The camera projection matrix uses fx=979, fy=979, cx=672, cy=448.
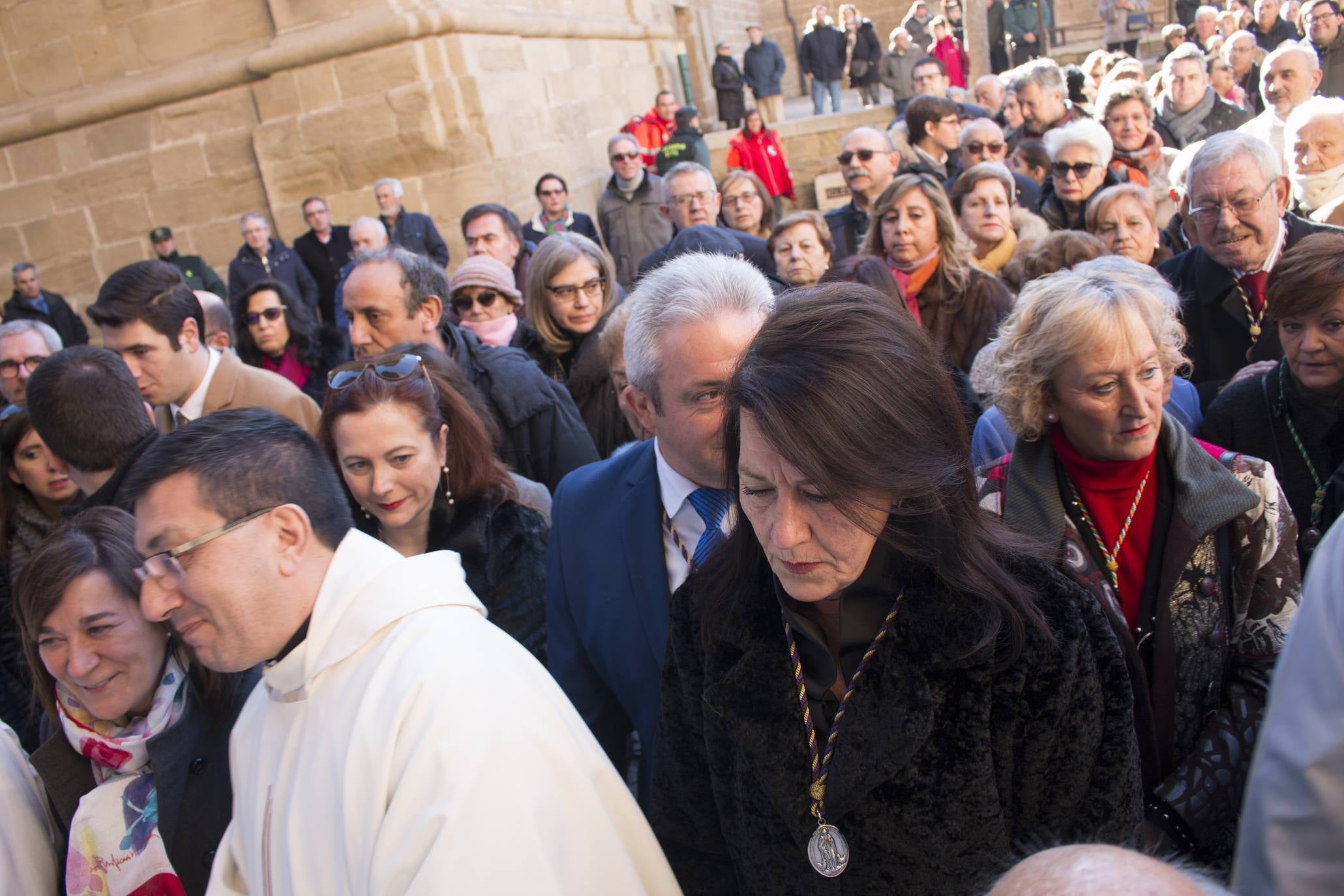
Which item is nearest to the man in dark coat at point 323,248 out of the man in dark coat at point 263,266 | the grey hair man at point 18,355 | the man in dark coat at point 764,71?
the man in dark coat at point 263,266

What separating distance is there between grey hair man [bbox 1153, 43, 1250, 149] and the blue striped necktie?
259 inches

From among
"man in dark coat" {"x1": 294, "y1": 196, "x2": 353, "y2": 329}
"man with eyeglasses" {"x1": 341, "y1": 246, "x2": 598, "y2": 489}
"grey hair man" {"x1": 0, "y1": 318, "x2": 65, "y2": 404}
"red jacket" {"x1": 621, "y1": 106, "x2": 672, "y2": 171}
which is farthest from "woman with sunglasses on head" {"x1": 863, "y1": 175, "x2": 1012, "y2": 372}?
"red jacket" {"x1": 621, "y1": 106, "x2": 672, "y2": 171}

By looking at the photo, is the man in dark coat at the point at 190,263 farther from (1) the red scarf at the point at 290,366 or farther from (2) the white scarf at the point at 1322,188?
(2) the white scarf at the point at 1322,188

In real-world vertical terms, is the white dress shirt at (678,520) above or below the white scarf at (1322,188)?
below

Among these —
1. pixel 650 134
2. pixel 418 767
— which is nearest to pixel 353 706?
pixel 418 767

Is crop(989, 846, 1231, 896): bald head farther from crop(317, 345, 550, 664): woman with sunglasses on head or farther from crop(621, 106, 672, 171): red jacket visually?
crop(621, 106, 672, 171): red jacket

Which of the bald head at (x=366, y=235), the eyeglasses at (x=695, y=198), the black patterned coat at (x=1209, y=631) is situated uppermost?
the bald head at (x=366, y=235)

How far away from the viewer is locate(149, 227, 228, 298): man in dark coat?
30.2 feet

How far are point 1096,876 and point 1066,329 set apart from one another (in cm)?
164

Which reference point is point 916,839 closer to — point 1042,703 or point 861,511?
point 1042,703

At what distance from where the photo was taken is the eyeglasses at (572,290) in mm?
4504

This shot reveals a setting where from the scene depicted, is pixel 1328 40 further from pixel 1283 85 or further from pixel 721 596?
pixel 721 596

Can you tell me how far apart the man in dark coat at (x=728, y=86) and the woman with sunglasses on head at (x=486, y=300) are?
36.9 feet

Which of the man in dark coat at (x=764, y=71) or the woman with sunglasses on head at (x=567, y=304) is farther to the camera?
the man in dark coat at (x=764, y=71)
